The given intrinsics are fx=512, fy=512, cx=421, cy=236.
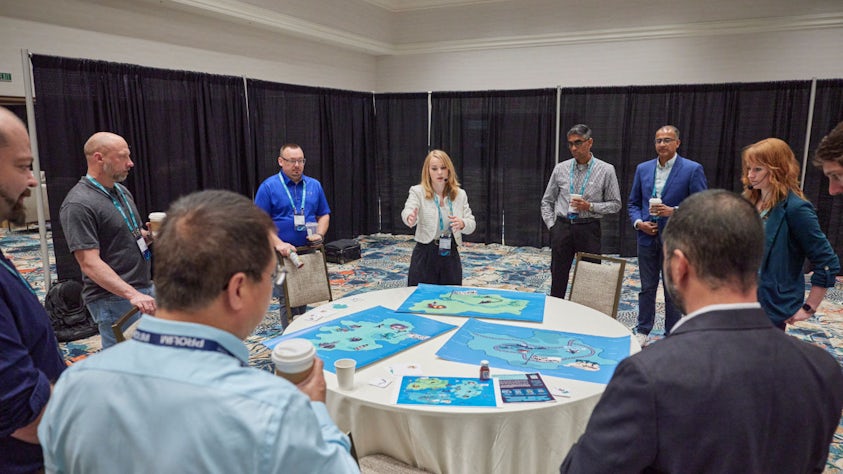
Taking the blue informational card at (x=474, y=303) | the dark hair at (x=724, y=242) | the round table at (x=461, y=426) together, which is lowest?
the round table at (x=461, y=426)

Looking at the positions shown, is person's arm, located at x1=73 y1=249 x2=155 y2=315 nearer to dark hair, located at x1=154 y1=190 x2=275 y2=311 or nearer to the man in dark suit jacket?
dark hair, located at x1=154 y1=190 x2=275 y2=311

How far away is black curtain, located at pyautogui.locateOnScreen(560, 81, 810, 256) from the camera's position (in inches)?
259

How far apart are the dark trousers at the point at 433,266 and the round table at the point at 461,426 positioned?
154 cm

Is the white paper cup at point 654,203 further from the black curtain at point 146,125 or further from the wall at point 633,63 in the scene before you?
the black curtain at point 146,125

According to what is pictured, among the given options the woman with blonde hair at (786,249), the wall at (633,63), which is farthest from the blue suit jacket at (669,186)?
the wall at (633,63)

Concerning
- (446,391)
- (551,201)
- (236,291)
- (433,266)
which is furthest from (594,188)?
(236,291)

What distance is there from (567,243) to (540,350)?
227 centimetres

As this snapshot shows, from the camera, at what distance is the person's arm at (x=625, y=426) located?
3.21ft

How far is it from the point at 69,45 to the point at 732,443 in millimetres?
6032

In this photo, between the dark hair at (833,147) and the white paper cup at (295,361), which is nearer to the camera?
the white paper cup at (295,361)

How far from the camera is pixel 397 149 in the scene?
8.89 m

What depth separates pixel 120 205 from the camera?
2.83 metres

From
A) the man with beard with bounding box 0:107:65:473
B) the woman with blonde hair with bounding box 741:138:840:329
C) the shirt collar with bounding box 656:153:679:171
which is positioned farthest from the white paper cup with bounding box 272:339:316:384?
the shirt collar with bounding box 656:153:679:171

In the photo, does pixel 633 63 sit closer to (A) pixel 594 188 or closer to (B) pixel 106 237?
(A) pixel 594 188
